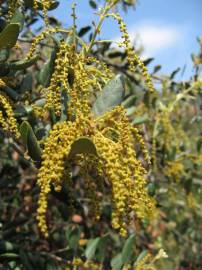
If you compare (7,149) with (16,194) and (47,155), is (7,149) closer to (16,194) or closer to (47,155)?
(16,194)

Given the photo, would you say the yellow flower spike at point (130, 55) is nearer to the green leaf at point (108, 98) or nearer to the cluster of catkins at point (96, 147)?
the cluster of catkins at point (96, 147)

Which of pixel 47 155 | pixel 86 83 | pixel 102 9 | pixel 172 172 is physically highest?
pixel 102 9

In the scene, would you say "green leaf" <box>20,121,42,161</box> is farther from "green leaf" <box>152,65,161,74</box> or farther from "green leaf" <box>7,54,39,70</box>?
"green leaf" <box>152,65,161,74</box>

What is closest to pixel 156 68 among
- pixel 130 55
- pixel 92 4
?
pixel 92 4

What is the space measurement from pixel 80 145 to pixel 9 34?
42 cm

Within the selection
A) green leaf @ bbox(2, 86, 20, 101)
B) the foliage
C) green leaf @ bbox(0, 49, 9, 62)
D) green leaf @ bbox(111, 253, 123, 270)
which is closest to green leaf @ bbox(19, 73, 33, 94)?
the foliage

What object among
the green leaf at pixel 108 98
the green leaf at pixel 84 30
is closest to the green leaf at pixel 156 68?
the green leaf at pixel 84 30

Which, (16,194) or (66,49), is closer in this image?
(66,49)

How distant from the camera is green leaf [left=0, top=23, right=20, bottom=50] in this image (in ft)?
4.01

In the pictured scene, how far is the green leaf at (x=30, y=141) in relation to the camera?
4.06ft

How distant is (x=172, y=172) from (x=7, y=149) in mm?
1369

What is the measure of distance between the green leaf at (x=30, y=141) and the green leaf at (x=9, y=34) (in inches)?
10.0

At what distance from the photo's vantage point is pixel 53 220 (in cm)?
Answer: 374

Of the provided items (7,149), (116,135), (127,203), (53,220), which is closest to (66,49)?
(116,135)
